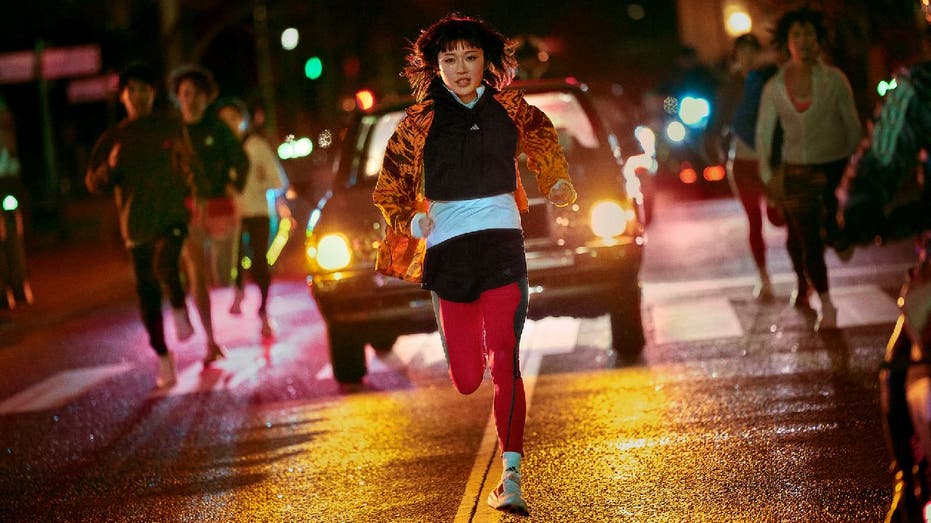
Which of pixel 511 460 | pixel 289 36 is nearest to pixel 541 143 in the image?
pixel 511 460

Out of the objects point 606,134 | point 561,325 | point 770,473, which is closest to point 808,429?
point 770,473

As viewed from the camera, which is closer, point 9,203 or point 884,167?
point 884,167

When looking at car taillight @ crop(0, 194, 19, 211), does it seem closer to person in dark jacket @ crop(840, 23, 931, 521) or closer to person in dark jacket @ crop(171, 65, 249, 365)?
person in dark jacket @ crop(171, 65, 249, 365)

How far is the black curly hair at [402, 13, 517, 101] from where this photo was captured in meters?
5.45

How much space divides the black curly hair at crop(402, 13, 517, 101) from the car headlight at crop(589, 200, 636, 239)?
285 centimetres

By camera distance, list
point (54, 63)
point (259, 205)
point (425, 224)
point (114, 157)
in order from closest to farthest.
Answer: point (425, 224) < point (114, 157) < point (259, 205) < point (54, 63)

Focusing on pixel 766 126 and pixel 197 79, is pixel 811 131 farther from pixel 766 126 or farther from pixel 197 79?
pixel 197 79

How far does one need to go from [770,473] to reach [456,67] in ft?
6.48

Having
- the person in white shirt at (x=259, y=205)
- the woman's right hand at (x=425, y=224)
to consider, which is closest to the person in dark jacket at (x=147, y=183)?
the person in white shirt at (x=259, y=205)

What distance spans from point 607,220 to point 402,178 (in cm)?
322

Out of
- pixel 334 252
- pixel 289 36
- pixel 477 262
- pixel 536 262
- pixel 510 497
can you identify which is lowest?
pixel 510 497

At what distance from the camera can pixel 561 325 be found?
11016 mm

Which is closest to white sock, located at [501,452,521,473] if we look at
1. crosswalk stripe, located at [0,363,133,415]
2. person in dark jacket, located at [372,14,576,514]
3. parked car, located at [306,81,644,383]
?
person in dark jacket, located at [372,14,576,514]

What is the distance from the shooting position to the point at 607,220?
8.51m
